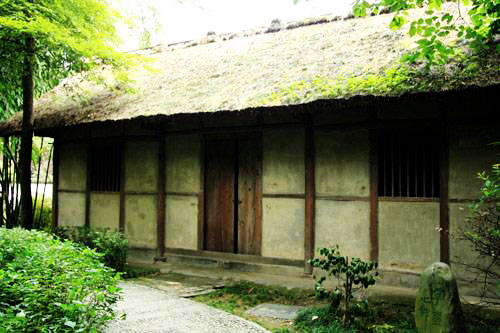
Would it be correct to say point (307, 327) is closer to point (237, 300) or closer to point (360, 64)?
point (237, 300)

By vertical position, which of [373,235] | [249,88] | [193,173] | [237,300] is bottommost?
[237,300]

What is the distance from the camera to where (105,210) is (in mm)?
9664

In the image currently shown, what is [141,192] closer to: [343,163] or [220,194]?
[220,194]

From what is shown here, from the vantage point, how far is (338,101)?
6.03 metres

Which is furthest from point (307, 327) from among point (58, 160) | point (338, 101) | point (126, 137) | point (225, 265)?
point (58, 160)

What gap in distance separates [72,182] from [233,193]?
13.9 feet

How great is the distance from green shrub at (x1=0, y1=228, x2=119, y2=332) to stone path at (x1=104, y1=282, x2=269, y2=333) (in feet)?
1.67

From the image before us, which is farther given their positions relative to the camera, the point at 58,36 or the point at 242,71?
the point at 242,71

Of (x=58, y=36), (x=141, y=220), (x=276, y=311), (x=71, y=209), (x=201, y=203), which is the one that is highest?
(x=58, y=36)

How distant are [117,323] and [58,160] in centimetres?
713

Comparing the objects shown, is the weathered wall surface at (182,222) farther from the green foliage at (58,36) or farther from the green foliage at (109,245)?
the green foliage at (58,36)

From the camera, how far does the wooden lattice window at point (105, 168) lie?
9625 mm

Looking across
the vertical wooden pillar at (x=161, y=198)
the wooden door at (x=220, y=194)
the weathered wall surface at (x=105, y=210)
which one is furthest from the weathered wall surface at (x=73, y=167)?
the wooden door at (x=220, y=194)

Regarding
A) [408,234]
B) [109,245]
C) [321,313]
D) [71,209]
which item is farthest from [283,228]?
[71,209]
